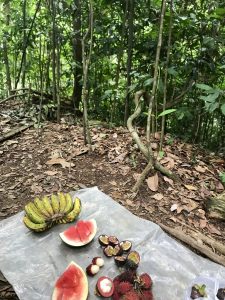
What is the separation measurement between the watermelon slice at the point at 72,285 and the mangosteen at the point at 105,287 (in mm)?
87

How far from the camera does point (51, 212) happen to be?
237 cm

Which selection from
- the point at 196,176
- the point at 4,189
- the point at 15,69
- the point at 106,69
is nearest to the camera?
the point at 4,189

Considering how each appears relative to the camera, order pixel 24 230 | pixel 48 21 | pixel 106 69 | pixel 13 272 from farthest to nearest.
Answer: pixel 106 69 < pixel 48 21 < pixel 24 230 < pixel 13 272

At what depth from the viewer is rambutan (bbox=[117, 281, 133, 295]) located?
1796mm

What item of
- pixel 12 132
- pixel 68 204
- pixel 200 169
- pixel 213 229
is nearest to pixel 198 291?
pixel 213 229

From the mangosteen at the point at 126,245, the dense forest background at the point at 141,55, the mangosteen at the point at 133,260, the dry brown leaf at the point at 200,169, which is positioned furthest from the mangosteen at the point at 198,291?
the dry brown leaf at the point at 200,169

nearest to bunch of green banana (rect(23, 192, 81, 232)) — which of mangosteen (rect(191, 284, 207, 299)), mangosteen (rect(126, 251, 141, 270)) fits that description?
mangosteen (rect(126, 251, 141, 270))

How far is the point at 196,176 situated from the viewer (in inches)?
137

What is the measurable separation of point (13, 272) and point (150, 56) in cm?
335

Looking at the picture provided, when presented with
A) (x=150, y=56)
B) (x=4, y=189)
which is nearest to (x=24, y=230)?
(x=4, y=189)

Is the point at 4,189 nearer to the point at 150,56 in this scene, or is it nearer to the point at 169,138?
the point at 169,138

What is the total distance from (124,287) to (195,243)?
0.83 meters

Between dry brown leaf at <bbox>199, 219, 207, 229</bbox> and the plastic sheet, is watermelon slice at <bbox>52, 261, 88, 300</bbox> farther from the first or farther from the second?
dry brown leaf at <bbox>199, 219, 207, 229</bbox>

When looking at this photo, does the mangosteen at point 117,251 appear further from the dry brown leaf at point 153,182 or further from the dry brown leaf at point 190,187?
the dry brown leaf at point 190,187
